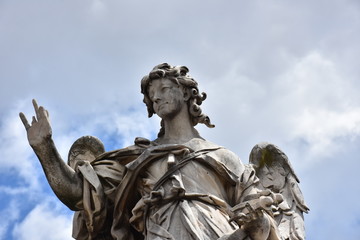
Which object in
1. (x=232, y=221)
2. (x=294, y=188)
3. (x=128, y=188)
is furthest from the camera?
(x=294, y=188)

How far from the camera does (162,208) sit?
14453mm

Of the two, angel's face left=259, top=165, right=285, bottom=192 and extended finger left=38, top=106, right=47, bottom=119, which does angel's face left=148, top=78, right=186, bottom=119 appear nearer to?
extended finger left=38, top=106, right=47, bottom=119

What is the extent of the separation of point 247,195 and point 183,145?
3.38 feet

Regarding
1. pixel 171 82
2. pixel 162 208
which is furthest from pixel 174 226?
pixel 171 82

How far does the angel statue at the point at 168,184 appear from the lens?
1414cm

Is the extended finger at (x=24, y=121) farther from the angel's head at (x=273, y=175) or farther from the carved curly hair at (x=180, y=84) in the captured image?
the angel's head at (x=273, y=175)

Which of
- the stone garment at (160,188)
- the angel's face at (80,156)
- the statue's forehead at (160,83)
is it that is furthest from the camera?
the angel's face at (80,156)

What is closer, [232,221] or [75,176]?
[232,221]

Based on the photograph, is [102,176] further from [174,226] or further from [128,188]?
[174,226]

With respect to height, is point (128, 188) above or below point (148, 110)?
below

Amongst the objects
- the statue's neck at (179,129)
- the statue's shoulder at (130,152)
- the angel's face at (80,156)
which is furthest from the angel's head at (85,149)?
the statue's neck at (179,129)

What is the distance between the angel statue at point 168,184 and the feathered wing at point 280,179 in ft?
0.07

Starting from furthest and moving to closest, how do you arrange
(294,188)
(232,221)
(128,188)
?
(294,188)
(128,188)
(232,221)

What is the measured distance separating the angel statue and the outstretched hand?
0.01 m
